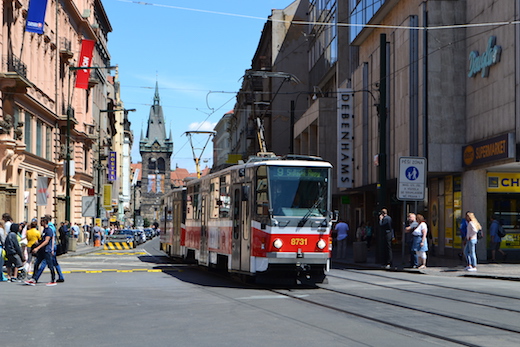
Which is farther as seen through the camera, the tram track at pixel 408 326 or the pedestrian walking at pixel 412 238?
the pedestrian walking at pixel 412 238

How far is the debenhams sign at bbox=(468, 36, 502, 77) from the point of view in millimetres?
27375

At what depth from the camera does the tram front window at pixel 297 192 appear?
18.3m

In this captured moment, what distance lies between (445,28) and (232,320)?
2165 cm

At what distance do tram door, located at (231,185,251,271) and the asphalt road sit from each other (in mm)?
626

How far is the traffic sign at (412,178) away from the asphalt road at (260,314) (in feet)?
20.0

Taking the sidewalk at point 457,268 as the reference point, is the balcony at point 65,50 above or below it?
above

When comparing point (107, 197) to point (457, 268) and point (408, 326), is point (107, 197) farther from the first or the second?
point (408, 326)

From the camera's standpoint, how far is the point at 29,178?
44875 mm

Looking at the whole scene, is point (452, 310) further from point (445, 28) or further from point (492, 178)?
point (445, 28)

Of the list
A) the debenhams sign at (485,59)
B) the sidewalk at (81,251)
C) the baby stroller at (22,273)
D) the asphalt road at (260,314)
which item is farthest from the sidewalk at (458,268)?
the sidewalk at (81,251)

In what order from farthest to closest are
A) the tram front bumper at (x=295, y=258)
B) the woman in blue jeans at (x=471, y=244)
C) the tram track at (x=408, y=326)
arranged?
1. the woman in blue jeans at (x=471, y=244)
2. the tram front bumper at (x=295, y=258)
3. the tram track at (x=408, y=326)

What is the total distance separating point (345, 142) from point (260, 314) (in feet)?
109

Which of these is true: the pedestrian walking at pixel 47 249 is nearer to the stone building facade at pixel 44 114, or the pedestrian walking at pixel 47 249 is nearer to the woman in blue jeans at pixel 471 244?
the woman in blue jeans at pixel 471 244

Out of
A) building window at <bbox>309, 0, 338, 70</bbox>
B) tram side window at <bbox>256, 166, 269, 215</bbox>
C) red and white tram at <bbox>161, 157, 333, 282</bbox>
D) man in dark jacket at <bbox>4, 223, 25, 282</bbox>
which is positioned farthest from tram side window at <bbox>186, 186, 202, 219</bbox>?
building window at <bbox>309, 0, 338, 70</bbox>
